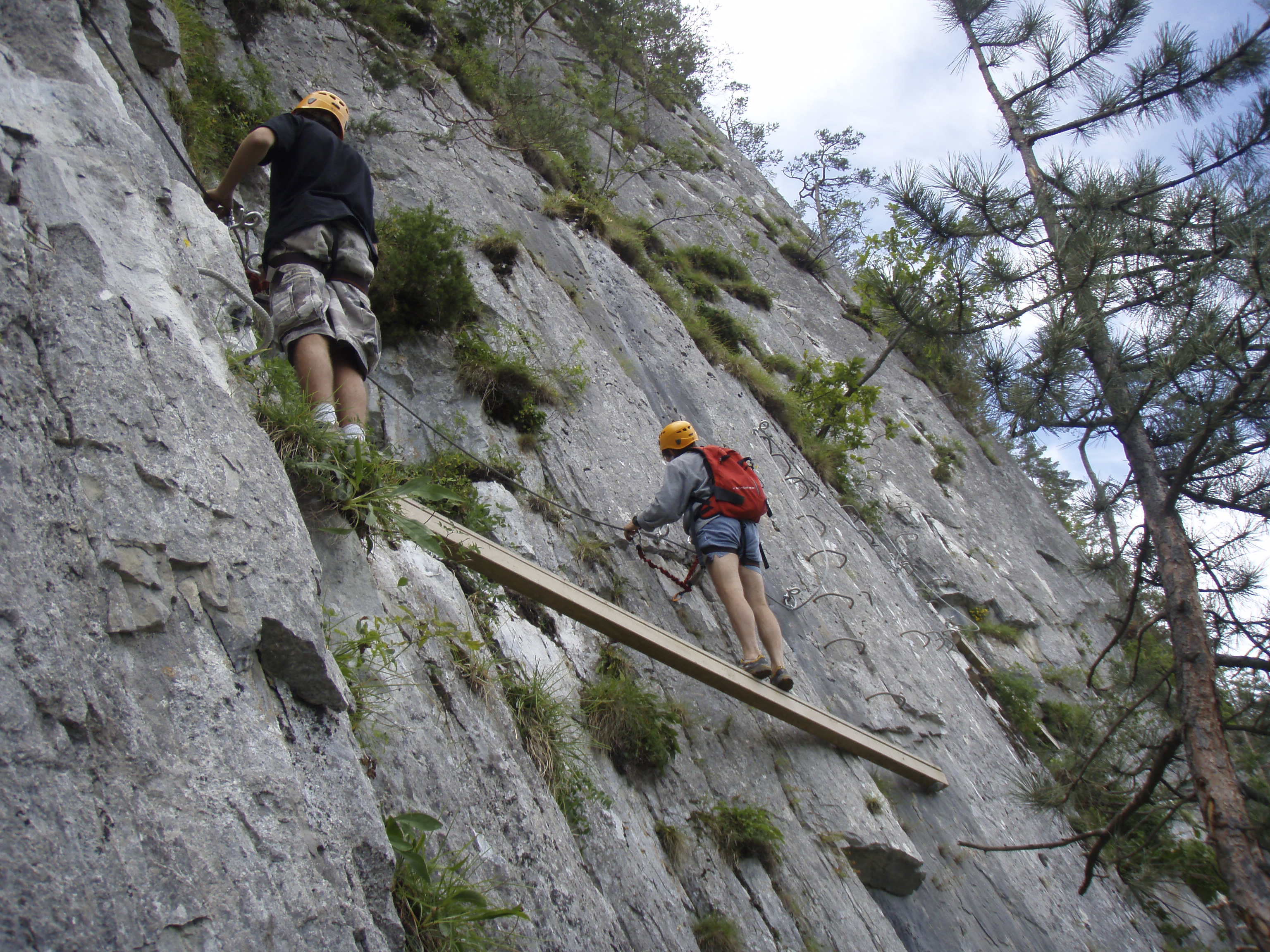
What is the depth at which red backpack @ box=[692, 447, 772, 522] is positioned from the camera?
585 centimetres

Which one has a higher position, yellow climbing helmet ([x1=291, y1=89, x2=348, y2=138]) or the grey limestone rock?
yellow climbing helmet ([x1=291, y1=89, x2=348, y2=138])

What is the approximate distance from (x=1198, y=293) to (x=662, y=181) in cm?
1215

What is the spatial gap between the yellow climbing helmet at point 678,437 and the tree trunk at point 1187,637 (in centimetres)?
278

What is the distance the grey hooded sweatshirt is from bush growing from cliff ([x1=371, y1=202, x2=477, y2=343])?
226 cm

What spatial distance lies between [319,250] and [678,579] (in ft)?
11.2

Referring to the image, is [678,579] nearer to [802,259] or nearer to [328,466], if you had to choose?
[328,466]

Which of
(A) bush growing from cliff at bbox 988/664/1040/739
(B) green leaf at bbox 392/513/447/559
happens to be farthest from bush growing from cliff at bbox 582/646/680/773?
(A) bush growing from cliff at bbox 988/664/1040/739

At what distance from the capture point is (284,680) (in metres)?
2.41

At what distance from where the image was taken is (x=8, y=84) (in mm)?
2844

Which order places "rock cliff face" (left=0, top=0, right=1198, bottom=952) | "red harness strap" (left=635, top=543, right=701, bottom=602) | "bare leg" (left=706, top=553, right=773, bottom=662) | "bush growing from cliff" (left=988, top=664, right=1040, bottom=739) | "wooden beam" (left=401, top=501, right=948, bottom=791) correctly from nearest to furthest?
"rock cliff face" (left=0, top=0, right=1198, bottom=952) → "wooden beam" (left=401, top=501, right=948, bottom=791) → "bare leg" (left=706, top=553, right=773, bottom=662) → "red harness strap" (left=635, top=543, right=701, bottom=602) → "bush growing from cliff" (left=988, top=664, right=1040, bottom=739)

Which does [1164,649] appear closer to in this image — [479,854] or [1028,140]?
[1028,140]

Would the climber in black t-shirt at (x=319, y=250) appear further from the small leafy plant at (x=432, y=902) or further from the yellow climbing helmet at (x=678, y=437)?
the yellow climbing helmet at (x=678, y=437)

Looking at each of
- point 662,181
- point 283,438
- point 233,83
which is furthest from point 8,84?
point 662,181

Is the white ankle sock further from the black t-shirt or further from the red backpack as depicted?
the red backpack
